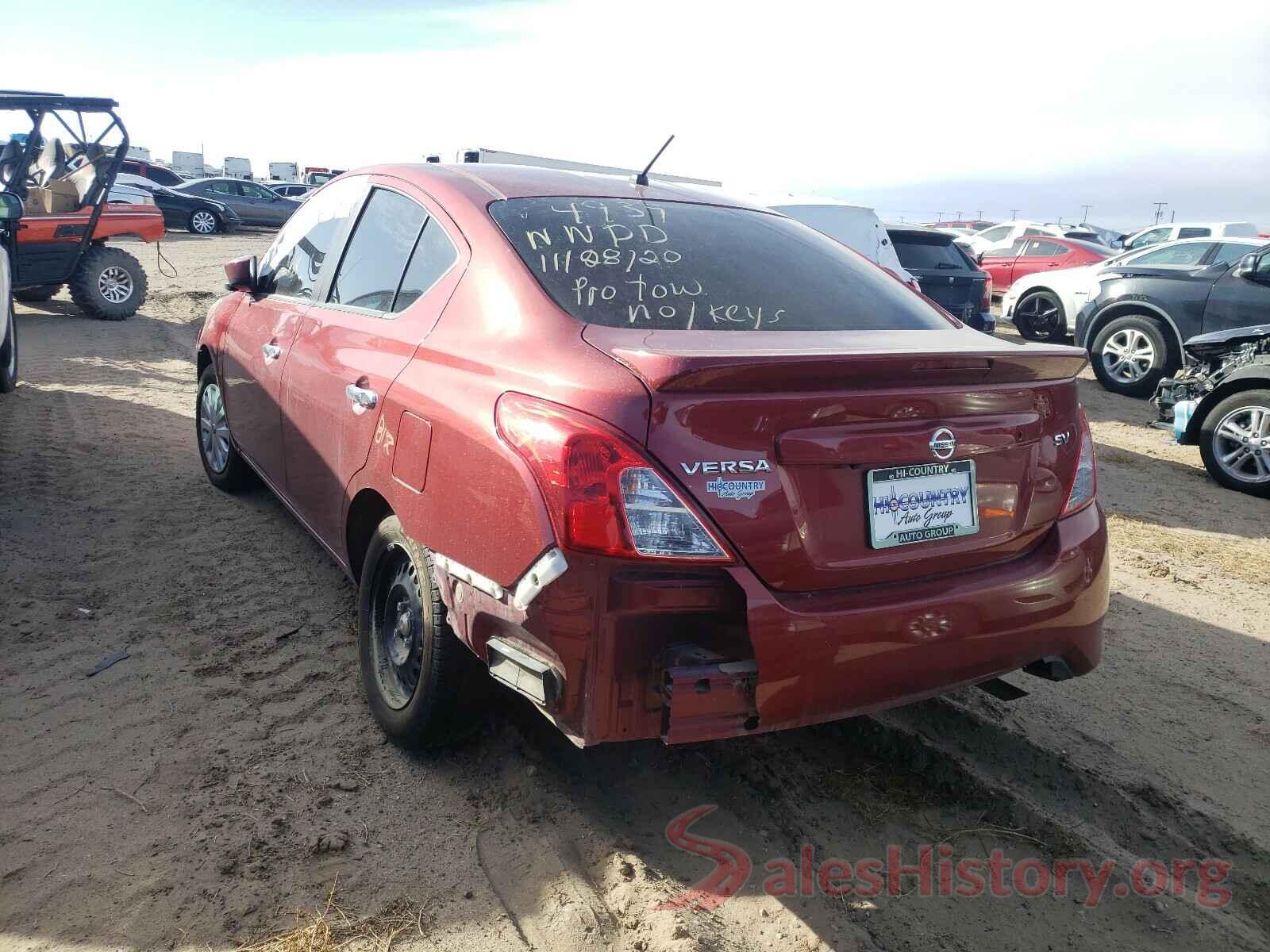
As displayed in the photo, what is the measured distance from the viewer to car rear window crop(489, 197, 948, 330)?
2588mm

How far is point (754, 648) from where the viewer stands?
6.79ft

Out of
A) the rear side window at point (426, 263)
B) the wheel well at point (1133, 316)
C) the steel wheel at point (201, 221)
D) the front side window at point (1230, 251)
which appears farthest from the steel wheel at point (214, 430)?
the steel wheel at point (201, 221)

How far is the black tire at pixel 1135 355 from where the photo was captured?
380 inches

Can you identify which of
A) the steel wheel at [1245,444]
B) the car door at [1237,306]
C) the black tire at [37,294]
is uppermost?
the car door at [1237,306]

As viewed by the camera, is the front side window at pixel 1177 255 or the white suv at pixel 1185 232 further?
the white suv at pixel 1185 232

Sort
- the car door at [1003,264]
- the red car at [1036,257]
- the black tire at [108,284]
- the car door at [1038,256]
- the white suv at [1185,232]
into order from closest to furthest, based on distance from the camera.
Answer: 1. the black tire at [108,284]
2. the red car at [1036,257]
3. the car door at [1038,256]
4. the car door at [1003,264]
5. the white suv at [1185,232]

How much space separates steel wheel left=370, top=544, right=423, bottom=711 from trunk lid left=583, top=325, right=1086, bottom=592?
94 cm

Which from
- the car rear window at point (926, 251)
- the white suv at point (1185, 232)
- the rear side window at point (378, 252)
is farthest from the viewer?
the white suv at point (1185, 232)

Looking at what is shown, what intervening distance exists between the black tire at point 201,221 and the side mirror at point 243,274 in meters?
23.4

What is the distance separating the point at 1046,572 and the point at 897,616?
20.2 inches

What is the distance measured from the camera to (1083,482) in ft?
8.66

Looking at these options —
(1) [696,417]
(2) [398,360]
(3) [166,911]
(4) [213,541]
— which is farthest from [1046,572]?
(4) [213,541]

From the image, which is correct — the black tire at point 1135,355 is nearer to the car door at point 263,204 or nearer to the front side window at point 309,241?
the front side window at point 309,241

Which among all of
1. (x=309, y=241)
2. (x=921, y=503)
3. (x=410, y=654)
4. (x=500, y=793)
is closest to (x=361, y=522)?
(x=410, y=654)
